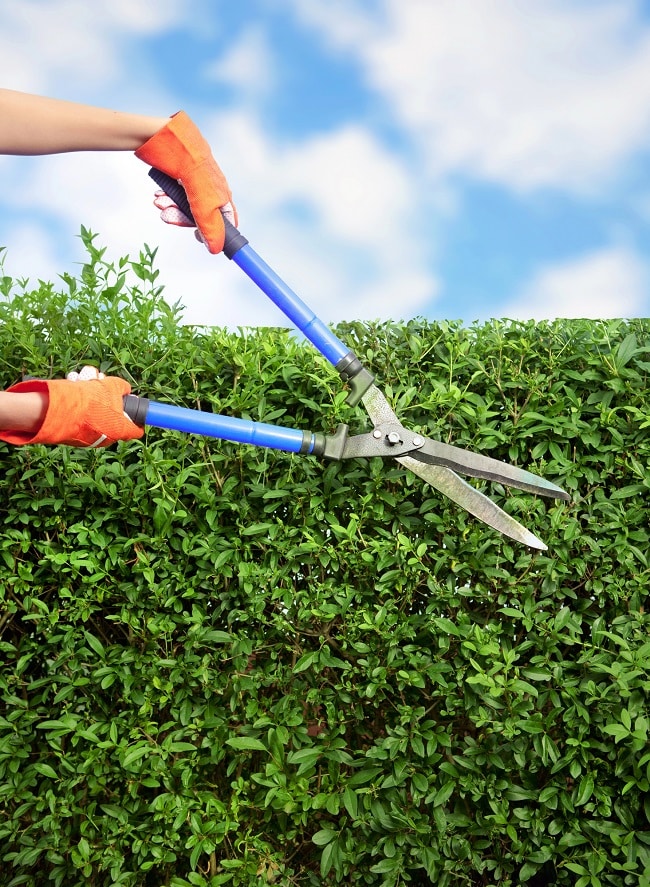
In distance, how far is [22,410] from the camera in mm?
2328

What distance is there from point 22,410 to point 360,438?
1.10m

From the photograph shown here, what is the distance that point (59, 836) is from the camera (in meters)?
3.30

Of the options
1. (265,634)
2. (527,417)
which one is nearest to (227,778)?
(265,634)

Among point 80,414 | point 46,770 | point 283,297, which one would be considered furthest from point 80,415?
point 46,770

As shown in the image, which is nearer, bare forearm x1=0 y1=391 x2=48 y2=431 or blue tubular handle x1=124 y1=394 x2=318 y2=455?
bare forearm x1=0 y1=391 x2=48 y2=431

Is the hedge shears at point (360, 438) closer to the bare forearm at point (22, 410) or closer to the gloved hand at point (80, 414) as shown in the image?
the gloved hand at point (80, 414)

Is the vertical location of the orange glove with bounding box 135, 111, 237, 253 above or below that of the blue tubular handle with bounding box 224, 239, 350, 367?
above

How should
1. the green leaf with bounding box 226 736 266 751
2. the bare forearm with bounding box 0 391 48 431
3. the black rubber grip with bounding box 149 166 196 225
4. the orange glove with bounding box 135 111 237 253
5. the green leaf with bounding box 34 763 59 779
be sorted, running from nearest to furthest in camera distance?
the bare forearm with bounding box 0 391 48 431 → the orange glove with bounding box 135 111 237 253 → the black rubber grip with bounding box 149 166 196 225 → the green leaf with bounding box 226 736 266 751 → the green leaf with bounding box 34 763 59 779

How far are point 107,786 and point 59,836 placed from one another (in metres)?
0.25

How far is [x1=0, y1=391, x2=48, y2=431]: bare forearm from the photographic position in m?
2.31

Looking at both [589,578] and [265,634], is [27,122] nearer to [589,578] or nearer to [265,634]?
[265,634]

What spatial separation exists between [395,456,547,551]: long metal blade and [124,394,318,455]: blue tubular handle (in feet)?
1.14

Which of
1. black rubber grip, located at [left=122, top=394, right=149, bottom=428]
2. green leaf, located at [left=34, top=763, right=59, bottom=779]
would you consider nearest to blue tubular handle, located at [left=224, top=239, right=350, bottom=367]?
black rubber grip, located at [left=122, top=394, right=149, bottom=428]

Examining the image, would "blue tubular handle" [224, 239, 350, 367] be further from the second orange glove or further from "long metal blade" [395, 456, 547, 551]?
the second orange glove
